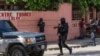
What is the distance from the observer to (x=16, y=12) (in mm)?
26641

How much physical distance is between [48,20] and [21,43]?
476 inches

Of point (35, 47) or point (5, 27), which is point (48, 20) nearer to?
point (5, 27)

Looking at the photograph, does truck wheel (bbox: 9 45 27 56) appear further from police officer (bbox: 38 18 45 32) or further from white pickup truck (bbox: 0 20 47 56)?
police officer (bbox: 38 18 45 32)

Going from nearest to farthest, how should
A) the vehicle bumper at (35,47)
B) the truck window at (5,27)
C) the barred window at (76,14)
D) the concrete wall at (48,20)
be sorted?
the vehicle bumper at (35,47)
the truck window at (5,27)
the concrete wall at (48,20)
the barred window at (76,14)

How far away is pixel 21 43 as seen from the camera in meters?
15.9

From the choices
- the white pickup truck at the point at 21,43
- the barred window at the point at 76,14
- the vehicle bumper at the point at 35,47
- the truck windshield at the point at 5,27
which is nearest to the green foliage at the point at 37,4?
the barred window at the point at 76,14

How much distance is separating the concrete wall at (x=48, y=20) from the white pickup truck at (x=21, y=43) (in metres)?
10.3

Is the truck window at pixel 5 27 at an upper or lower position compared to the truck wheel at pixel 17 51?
upper

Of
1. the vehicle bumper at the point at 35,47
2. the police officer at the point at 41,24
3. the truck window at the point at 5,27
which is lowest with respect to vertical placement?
the police officer at the point at 41,24

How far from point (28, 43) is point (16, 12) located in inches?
434

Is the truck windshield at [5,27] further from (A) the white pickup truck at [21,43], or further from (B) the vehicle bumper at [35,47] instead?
(B) the vehicle bumper at [35,47]

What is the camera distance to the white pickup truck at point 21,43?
1584 cm

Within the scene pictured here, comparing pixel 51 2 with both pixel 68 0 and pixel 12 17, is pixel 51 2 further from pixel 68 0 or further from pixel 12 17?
pixel 12 17

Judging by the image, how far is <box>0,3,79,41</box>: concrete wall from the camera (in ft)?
88.1
